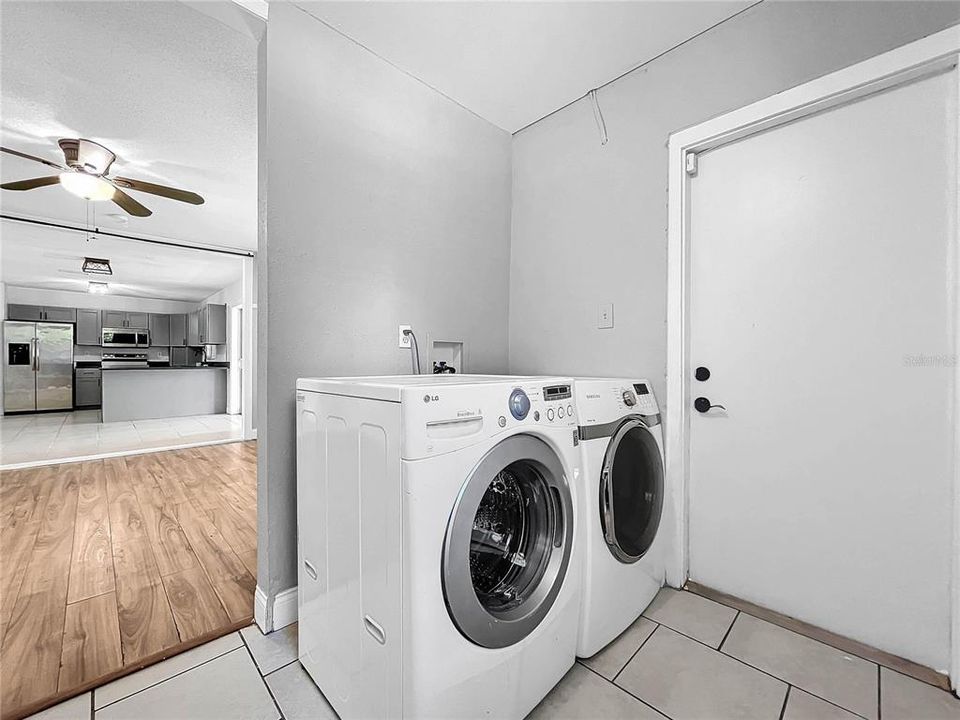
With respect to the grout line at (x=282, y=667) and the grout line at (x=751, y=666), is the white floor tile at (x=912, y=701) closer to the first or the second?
the grout line at (x=751, y=666)

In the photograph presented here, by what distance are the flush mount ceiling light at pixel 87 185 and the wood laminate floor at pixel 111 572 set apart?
6.94ft

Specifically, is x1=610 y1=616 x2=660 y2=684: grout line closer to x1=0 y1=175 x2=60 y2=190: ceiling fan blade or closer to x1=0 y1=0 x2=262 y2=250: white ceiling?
x1=0 y1=0 x2=262 y2=250: white ceiling

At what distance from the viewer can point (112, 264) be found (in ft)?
18.7

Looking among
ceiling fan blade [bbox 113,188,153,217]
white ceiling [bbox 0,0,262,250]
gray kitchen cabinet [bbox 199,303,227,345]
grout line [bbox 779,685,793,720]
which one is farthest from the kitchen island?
grout line [bbox 779,685,793,720]

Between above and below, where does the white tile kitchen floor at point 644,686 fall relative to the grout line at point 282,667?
above

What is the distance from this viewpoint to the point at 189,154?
2.90 meters

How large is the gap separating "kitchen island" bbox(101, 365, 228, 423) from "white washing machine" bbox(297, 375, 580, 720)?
6.30 m

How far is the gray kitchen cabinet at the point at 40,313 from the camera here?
7152mm

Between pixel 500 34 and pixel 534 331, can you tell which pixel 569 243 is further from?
pixel 500 34

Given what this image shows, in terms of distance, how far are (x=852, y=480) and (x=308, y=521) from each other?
6.22ft

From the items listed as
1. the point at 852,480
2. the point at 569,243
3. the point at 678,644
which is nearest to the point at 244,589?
the point at 678,644

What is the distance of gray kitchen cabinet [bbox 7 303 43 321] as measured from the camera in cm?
712

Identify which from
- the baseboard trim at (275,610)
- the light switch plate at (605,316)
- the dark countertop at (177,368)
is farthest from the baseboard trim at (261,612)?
the dark countertop at (177,368)

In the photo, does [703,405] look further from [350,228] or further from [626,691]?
[350,228]
